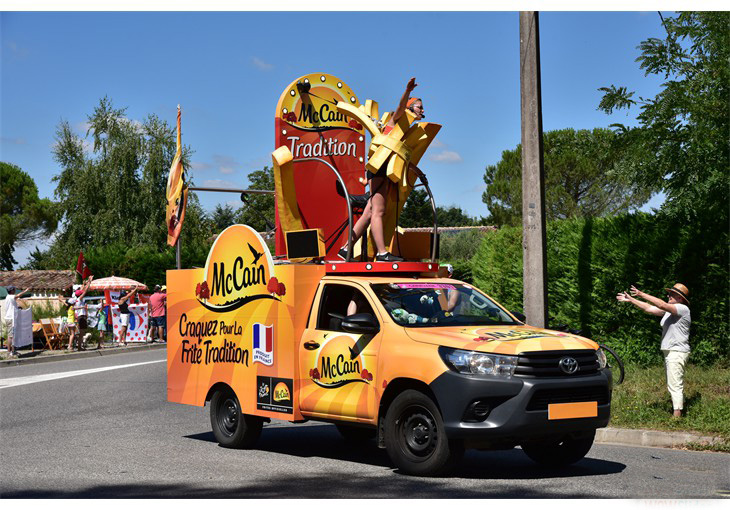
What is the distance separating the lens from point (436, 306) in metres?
9.26

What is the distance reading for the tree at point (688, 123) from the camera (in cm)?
1291

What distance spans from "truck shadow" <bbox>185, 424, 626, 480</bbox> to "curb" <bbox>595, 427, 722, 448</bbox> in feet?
4.32

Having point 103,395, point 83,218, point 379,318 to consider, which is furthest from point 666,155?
point 83,218

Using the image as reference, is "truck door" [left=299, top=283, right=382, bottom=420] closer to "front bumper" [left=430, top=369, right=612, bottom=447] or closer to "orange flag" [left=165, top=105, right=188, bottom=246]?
"front bumper" [left=430, top=369, right=612, bottom=447]

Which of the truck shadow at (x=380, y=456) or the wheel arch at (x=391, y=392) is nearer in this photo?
the wheel arch at (x=391, y=392)

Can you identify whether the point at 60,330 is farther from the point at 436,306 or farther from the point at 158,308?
the point at 436,306

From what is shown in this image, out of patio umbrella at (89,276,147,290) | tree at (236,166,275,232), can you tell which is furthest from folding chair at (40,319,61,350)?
tree at (236,166,275,232)

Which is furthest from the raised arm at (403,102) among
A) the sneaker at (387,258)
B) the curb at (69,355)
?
the curb at (69,355)

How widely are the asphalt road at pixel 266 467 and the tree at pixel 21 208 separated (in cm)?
6638

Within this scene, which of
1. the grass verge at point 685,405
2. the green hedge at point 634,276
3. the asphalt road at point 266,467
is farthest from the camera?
the green hedge at point 634,276

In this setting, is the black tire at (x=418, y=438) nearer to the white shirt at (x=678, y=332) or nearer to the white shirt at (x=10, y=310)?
the white shirt at (x=678, y=332)

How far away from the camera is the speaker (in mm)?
10414

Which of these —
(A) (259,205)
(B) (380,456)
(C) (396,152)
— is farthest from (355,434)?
(A) (259,205)

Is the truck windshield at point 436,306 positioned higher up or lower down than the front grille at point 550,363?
higher up
